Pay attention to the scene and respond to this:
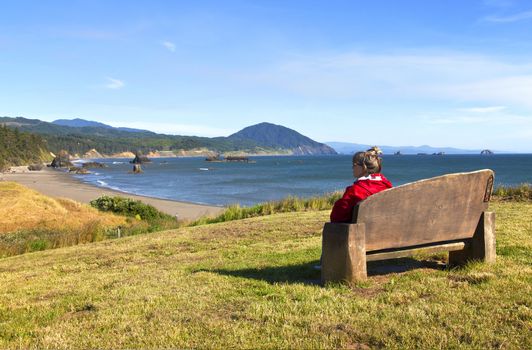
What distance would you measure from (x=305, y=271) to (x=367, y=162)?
5.97ft

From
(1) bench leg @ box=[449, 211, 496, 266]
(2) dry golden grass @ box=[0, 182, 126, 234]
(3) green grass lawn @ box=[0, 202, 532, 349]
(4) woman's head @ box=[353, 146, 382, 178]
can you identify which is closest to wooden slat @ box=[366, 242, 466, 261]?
(1) bench leg @ box=[449, 211, 496, 266]

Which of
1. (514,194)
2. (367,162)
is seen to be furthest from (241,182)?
(367,162)

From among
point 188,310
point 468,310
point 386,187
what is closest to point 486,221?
point 386,187

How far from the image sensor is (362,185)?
19.0ft

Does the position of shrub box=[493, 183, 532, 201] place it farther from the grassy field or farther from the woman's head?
the grassy field

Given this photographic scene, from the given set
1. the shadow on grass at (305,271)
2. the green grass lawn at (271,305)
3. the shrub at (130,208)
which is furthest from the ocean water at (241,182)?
the green grass lawn at (271,305)

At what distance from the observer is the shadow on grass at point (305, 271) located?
6.23 m

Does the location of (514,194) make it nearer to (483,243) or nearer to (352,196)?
(483,243)

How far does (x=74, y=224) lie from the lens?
2302cm

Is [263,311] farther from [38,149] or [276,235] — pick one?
[38,149]

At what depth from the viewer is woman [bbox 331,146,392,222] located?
5695 millimetres

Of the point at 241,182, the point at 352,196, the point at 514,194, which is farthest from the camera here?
the point at 241,182

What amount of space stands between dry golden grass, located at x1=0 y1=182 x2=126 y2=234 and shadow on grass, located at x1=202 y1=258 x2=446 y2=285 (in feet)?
50.4

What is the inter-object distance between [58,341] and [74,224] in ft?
66.0
